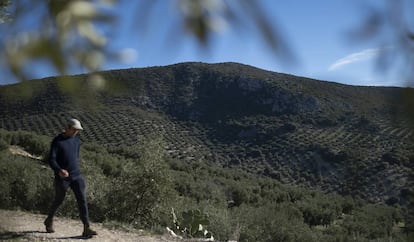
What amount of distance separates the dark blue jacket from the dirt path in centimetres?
118

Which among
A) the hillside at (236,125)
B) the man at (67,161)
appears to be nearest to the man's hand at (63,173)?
the man at (67,161)

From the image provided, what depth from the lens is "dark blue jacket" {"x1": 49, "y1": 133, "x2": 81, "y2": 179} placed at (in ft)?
25.5

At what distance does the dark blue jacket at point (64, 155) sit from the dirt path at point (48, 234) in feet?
3.89

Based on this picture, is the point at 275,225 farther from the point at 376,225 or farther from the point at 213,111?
the point at 213,111

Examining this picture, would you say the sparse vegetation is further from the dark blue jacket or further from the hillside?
the dark blue jacket

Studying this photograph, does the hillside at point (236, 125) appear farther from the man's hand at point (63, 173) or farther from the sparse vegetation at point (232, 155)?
the man's hand at point (63, 173)

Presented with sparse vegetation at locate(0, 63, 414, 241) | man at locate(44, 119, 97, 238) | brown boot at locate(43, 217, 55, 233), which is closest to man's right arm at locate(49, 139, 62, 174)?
man at locate(44, 119, 97, 238)

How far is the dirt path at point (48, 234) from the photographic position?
8281mm

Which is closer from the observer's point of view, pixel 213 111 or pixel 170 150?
pixel 170 150

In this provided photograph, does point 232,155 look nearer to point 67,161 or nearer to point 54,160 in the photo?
point 67,161

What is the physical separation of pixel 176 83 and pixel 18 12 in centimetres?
4986

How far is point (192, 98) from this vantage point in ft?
158

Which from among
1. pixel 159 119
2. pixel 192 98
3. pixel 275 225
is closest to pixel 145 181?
pixel 275 225

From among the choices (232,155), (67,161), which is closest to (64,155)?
(67,161)
